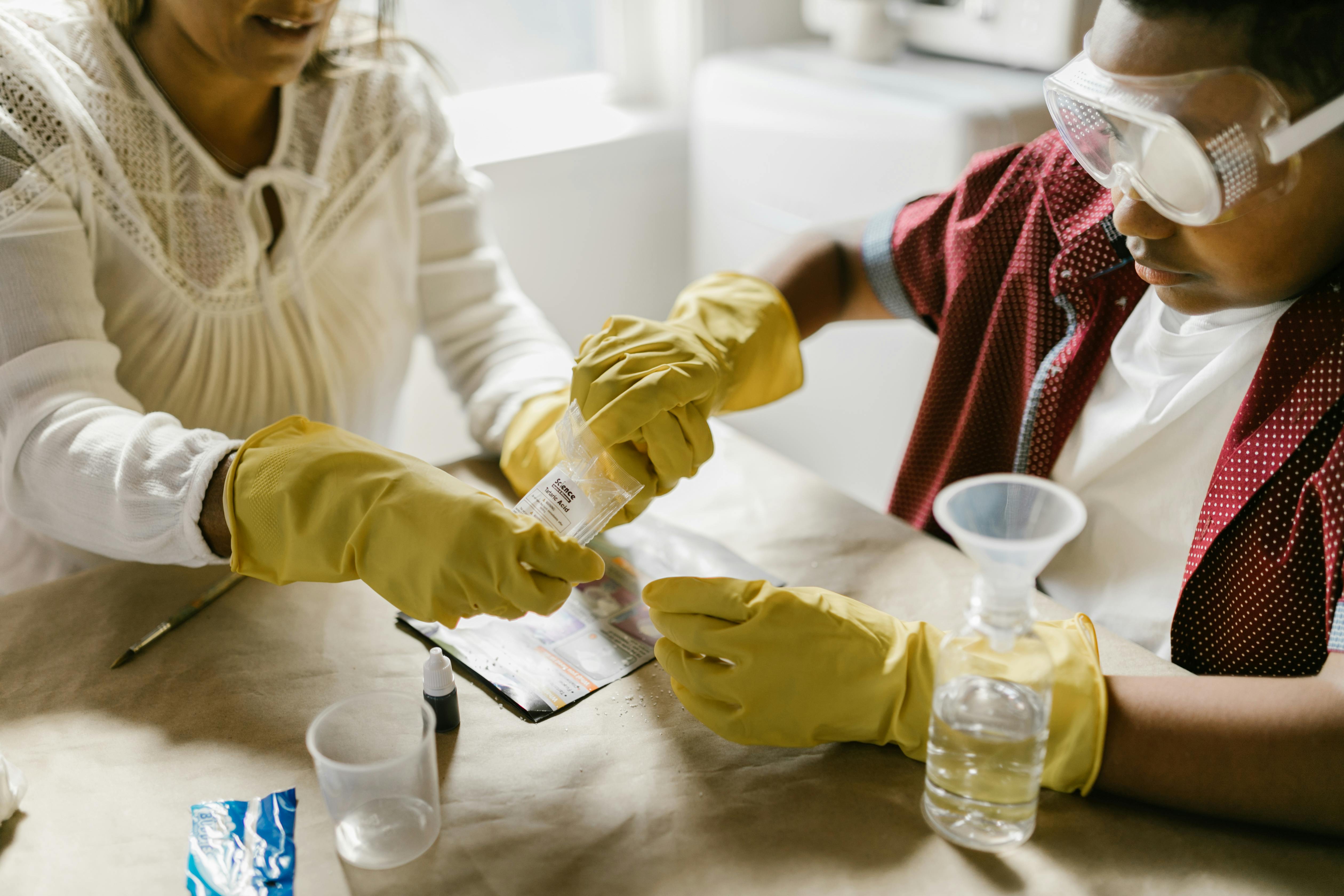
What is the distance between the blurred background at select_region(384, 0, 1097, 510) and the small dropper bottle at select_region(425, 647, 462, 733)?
0.95 metres

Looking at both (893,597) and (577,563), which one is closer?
(577,563)

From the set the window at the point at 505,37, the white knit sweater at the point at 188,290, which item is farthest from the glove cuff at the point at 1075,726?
the window at the point at 505,37

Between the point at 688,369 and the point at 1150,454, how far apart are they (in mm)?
497

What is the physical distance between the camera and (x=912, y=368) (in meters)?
1.89

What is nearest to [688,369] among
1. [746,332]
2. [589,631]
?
[746,332]

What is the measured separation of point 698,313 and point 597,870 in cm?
69

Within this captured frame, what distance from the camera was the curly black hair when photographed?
755mm

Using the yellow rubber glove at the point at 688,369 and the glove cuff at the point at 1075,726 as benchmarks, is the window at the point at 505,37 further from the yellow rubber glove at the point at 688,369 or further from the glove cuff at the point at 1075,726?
the glove cuff at the point at 1075,726

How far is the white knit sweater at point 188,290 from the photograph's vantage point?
1.04m

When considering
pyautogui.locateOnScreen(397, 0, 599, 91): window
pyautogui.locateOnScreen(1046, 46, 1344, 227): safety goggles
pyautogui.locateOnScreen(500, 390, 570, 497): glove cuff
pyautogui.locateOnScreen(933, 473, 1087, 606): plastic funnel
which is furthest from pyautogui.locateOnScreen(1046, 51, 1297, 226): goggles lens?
pyautogui.locateOnScreen(397, 0, 599, 91): window

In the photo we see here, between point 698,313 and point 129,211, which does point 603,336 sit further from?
point 129,211

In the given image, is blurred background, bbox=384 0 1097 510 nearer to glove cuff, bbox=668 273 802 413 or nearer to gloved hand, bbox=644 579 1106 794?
glove cuff, bbox=668 273 802 413

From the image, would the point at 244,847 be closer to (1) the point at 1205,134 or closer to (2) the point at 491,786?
(2) the point at 491,786

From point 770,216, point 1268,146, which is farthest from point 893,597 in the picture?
point 770,216
